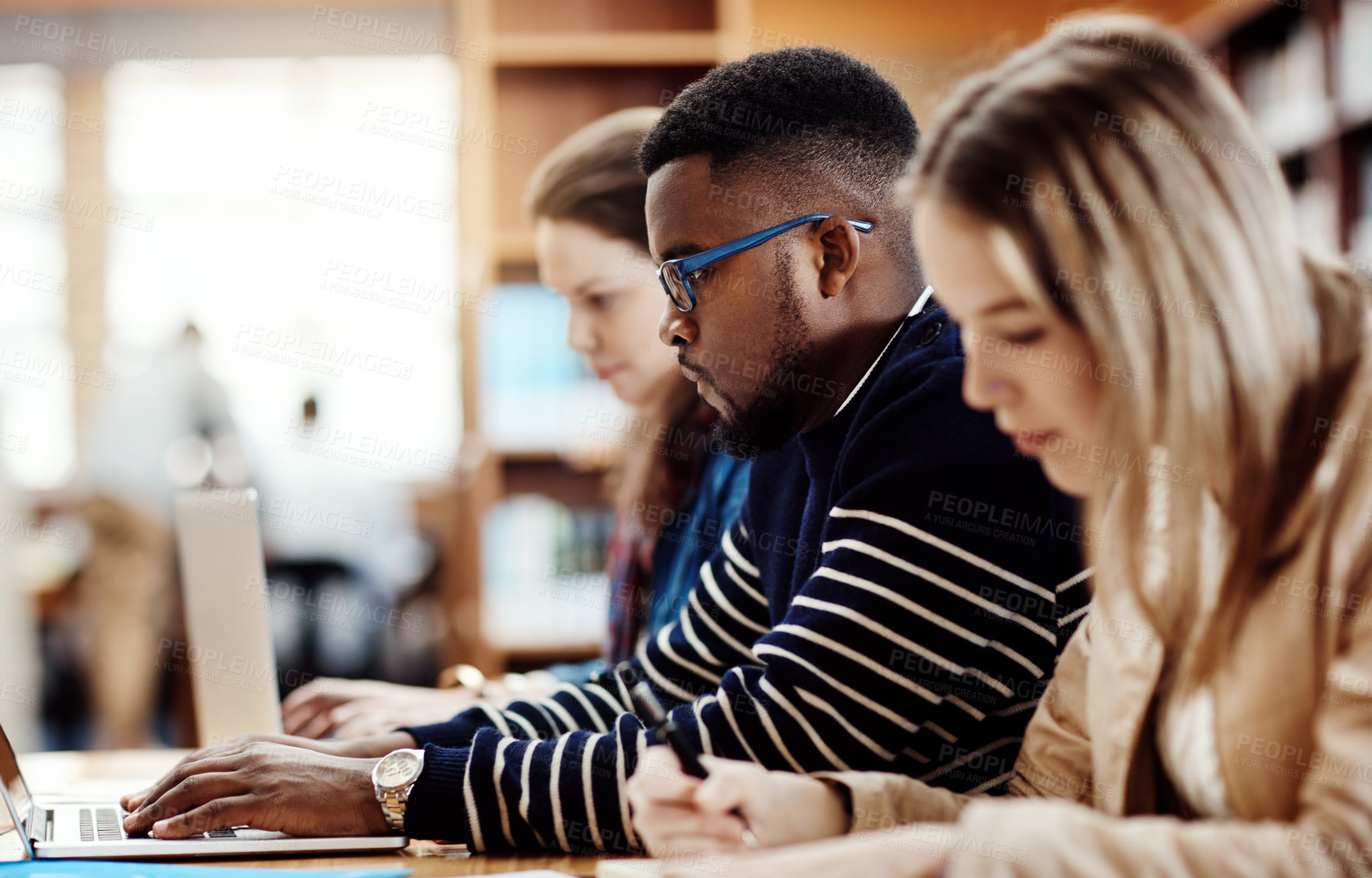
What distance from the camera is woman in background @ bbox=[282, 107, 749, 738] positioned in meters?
1.58

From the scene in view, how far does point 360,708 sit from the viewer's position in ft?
4.71

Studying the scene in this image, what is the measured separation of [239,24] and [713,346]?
4.00 metres

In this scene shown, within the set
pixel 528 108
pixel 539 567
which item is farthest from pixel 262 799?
pixel 528 108

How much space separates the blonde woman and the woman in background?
30.6 inches

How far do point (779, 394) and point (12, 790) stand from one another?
2.45 ft

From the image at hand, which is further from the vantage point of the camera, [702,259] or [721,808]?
[702,259]

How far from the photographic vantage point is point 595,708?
4.15ft

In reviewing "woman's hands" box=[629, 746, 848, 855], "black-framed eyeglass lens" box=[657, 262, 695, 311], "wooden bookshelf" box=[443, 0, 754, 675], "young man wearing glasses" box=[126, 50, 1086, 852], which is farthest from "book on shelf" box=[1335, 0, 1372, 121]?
"woman's hands" box=[629, 746, 848, 855]

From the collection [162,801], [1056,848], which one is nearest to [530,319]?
[162,801]

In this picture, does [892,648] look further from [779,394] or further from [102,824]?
[102,824]

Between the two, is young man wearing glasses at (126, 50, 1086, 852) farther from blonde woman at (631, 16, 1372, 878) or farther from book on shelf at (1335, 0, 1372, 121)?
book on shelf at (1335, 0, 1372, 121)

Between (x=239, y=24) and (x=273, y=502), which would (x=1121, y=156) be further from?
(x=239, y=24)

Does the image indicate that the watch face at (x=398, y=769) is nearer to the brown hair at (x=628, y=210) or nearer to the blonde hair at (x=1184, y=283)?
the blonde hair at (x=1184, y=283)

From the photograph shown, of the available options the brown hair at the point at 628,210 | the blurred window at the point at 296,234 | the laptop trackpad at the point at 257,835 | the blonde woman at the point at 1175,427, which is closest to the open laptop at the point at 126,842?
the laptop trackpad at the point at 257,835
